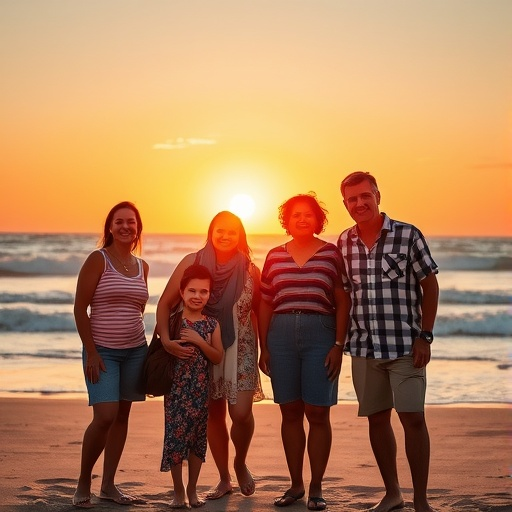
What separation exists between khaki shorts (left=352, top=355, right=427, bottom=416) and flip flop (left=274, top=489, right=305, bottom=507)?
2.27 ft

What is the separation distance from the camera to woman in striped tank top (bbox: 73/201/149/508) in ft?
18.0

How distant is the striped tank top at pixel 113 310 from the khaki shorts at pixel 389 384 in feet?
4.67

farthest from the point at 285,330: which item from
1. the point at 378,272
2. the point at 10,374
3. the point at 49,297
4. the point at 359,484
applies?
the point at 49,297

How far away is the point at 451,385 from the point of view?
1093 cm

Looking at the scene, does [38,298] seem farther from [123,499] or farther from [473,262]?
[473,262]

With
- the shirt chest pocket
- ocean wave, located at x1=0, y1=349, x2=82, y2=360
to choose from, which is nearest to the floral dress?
the shirt chest pocket

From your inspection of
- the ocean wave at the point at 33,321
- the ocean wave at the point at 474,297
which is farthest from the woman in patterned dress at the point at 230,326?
the ocean wave at the point at 474,297

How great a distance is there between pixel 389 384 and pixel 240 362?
3.26 ft

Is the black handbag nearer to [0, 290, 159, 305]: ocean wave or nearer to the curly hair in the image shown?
the curly hair

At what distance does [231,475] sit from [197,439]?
105cm

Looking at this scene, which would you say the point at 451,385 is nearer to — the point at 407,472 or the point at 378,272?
the point at 407,472

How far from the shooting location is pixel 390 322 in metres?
5.27

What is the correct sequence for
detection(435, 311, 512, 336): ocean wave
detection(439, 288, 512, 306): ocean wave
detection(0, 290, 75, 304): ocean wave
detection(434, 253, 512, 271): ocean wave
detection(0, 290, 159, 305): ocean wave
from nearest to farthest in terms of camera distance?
detection(435, 311, 512, 336): ocean wave → detection(0, 290, 159, 305): ocean wave → detection(0, 290, 75, 304): ocean wave → detection(439, 288, 512, 306): ocean wave → detection(434, 253, 512, 271): ocean wave

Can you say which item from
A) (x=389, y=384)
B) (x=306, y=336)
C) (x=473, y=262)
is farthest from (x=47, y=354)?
(x=473, y=262)
